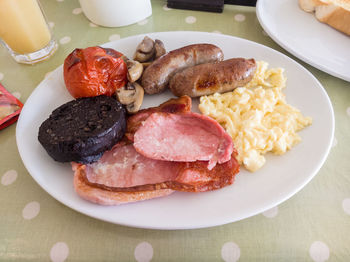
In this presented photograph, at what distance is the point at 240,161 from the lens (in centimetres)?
131

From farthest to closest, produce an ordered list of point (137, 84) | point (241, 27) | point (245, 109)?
point (241, 27)
point (137, 84)
point (245, 109)

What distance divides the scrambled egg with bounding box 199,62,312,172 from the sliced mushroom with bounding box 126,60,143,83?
42 centimetres

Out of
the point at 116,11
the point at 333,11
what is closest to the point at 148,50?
the point at 116,11

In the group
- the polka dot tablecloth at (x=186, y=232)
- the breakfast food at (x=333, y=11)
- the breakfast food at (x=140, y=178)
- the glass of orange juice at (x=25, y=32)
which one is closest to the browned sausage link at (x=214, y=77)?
the breakfast food at (x=140, y=178)

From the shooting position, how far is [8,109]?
1.65 metres

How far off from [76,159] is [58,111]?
31 centimetres

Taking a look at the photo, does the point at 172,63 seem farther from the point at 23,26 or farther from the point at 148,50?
the point at 23,26

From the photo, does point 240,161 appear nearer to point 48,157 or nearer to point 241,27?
point 48,157

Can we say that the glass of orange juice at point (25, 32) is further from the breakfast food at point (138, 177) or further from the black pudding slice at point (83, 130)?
the breakfast food at point (138, 177)

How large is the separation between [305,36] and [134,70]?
1289 mm

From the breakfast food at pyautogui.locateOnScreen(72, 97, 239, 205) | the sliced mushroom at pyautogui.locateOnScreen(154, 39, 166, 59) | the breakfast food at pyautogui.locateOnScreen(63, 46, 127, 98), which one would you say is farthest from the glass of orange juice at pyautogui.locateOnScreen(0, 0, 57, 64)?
the breakfast food at pyautogui.locateOnScreen(72, 97, 239, 205)

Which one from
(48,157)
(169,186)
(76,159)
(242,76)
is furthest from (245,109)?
(48,157)

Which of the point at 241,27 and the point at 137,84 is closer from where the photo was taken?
the point at 137,84

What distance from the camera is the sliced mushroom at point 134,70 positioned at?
1.61m
